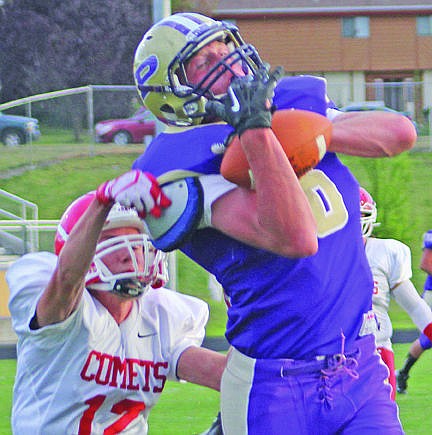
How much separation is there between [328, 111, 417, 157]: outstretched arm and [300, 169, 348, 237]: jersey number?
0.30 feet

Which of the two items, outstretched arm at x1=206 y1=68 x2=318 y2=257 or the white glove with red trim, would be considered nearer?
outstretched arm at x1=206 y1=68 x2=318 y2=257

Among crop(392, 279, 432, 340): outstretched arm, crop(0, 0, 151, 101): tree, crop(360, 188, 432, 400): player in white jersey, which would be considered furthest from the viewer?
crop(0, 0, 151, 101): tree

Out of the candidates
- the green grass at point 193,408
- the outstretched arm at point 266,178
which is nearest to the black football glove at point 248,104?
the outstretched arm at point 266,178

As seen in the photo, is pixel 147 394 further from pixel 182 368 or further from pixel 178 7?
pixel 178 7

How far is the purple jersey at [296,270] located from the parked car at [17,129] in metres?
13.2

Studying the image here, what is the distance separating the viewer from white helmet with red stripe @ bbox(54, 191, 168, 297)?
3.52m

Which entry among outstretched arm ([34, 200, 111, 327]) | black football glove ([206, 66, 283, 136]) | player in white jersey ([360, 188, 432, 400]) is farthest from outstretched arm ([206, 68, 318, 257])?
player in white jersey ([360, 188, 432, 400])

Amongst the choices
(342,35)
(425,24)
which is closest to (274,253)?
(342,35)

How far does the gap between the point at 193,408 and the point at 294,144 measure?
15.1 ft

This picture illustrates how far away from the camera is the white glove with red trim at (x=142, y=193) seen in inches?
107

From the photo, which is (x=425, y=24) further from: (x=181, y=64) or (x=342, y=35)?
(x=181, y=64)

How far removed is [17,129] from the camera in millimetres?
16047

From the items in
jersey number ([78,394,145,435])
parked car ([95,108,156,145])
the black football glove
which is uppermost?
the black football glove

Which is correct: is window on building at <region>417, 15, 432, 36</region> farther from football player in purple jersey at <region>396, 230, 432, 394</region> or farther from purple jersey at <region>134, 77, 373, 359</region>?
purple jersey at <region>134, 77, 373, 359</region>
